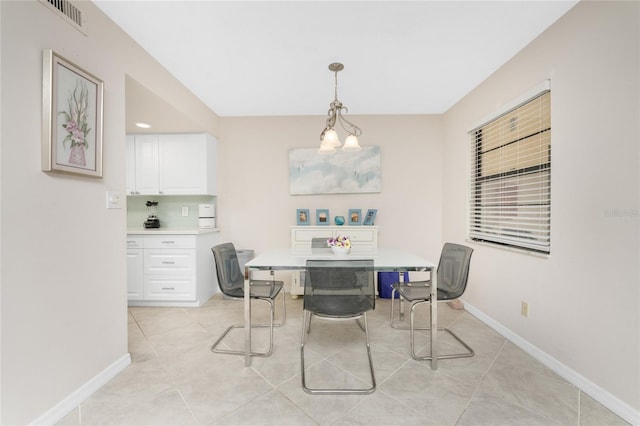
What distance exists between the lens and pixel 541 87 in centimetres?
195

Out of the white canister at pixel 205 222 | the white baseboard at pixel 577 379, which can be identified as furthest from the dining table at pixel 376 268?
the white canister at pixel 205 222

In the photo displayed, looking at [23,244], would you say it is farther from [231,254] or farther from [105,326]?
[231,254]

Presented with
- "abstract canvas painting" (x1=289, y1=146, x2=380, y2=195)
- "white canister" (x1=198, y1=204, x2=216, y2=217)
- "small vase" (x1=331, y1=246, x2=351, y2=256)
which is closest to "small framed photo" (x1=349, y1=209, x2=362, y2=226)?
"abstract canvas painting" (x1=289, y1=146, x2=380, y2=195)

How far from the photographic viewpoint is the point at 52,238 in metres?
1.40

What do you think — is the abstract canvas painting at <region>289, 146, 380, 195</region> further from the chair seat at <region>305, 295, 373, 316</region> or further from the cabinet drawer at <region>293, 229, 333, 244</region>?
the chair seat at <region>305, 295, 373, 316</region>

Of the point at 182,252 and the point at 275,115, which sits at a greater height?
the point at 275,115

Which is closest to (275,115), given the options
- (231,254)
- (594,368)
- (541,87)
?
(231,254)

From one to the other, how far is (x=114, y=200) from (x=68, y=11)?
112 cm

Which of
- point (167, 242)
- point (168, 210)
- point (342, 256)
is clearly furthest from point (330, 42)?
point (168, 210)

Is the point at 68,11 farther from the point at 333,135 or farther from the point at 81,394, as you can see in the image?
the point at 81,394

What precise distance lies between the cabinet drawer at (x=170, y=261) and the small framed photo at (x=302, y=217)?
1339mm

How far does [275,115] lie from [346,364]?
3.12 m

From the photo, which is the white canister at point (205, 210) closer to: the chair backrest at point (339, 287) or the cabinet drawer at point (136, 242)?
the cabinet drawer at point (136, 242)

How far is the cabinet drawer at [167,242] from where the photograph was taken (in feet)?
10.0
